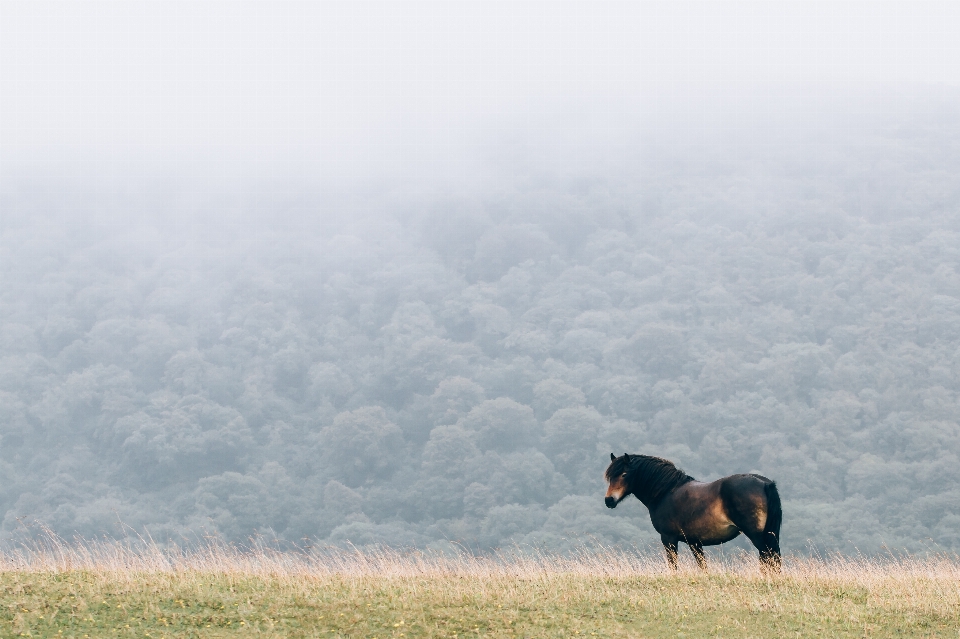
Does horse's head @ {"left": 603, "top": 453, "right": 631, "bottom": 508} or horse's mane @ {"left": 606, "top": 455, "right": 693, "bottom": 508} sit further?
horse's head @ {"left": 603, "top": 453, "right": 631, "bottom": 508}

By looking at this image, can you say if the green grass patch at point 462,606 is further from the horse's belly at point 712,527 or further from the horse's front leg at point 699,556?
the horse's belly at point 712,527

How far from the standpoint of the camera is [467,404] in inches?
4478

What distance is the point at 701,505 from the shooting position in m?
14.6

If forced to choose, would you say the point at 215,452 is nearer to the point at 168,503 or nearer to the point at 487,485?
the point at 168,503

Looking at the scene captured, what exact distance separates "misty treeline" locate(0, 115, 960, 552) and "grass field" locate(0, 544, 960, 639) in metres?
42.2

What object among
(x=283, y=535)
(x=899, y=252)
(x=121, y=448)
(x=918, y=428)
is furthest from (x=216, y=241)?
(x=918, y=428)

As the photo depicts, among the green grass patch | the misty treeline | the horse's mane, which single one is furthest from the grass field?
the misty treeline

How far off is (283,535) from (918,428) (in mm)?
61953

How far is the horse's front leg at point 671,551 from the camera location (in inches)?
562

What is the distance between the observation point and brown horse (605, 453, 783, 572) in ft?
46.8

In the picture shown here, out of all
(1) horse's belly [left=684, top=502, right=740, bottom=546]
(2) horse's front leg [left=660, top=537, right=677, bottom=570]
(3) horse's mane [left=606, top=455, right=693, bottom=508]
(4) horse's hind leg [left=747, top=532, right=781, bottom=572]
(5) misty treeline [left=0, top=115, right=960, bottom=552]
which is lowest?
(5) misty treeline [left=0, top=115, right=960, bottom=552]

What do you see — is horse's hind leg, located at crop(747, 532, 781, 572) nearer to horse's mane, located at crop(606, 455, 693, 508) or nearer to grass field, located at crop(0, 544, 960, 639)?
grass field, located at crop(0, 544, 960, 639)

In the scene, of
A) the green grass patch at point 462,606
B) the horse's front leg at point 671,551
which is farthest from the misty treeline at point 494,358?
the green grass patch at point 462,606

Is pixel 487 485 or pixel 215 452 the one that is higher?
pixel 215 452
